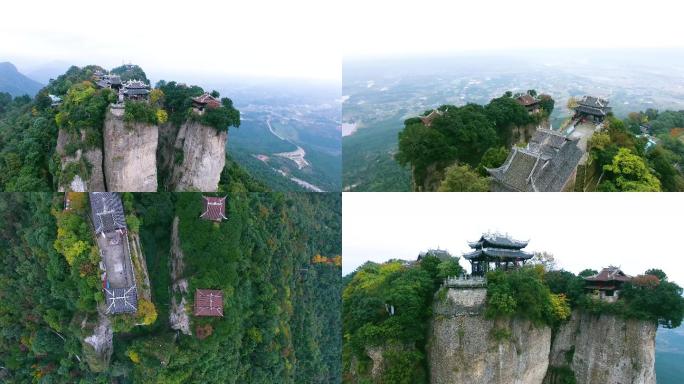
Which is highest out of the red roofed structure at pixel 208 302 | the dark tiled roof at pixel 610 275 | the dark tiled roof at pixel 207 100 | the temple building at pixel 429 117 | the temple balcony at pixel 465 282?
the dark tiled roof at pixel 207 100

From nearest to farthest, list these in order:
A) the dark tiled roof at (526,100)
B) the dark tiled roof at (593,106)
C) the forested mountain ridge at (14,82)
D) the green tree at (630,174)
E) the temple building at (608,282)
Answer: the green tree at (630,174) < the temple building at (608,282) < the dark tiled roof at (593,106) < the dark tiled roof at (526,100) < the forested mountain ridge at (14,82)

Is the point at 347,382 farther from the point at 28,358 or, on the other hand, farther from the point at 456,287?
the point at 28,358

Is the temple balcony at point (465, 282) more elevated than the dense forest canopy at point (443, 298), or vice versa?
the temple balcony at point (465, 282)

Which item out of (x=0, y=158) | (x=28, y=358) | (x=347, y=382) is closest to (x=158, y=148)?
(x=0, y=158)

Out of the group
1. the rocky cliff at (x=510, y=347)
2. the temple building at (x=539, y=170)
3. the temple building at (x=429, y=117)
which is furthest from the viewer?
the temple building at (x=429, y=117)

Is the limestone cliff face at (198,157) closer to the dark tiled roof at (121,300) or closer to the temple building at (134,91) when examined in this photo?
the temple building at (134,91)

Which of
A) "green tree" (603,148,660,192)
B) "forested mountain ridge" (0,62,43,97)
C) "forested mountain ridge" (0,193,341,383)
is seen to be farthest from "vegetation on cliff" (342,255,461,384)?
"forested mountain ridge" (0,62,43,97)

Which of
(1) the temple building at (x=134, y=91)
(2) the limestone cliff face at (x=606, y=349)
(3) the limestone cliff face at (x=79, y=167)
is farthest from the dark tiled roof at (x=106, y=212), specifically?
(2) the limestone cliff face at (x=606, y=349)
